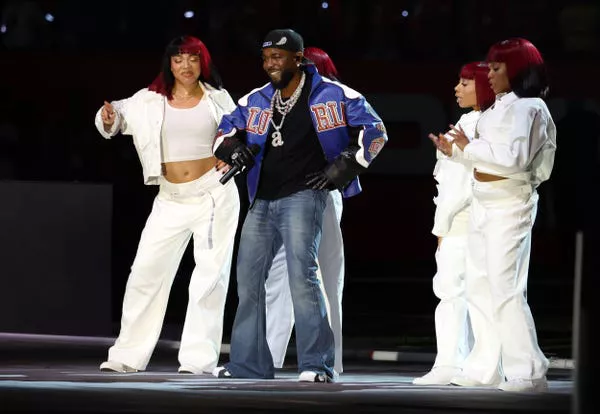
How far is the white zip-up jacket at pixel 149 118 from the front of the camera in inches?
443

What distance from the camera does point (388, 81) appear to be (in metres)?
21.0

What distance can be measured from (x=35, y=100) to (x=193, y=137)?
1039 cm

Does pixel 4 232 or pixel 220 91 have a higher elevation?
pixel 220 91

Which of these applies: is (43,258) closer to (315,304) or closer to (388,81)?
(315,304)

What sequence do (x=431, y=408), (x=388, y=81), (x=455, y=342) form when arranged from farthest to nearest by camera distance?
(x=388, y=81), (x=455, y=342), (x=431, y=408)

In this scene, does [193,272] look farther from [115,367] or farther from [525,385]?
[525,385]

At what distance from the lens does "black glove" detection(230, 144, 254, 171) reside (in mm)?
10430

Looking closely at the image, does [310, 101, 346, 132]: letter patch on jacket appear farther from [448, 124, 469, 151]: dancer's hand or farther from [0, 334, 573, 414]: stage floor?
[0, 334, 573, 414]: stage floor

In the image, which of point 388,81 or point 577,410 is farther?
point 388,81

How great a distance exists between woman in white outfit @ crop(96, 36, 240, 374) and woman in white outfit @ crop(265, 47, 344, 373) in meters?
0.38

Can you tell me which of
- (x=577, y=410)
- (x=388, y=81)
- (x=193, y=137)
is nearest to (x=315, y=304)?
(x=193, y=137)

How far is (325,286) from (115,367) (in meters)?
1.38

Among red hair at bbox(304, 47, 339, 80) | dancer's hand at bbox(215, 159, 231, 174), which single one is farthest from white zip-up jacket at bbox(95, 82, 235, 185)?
red hair at bbox(304, 47, 339, 80)

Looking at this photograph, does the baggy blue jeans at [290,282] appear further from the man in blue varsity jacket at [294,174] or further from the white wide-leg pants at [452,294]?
the white wide-leg pants at [452,294]
